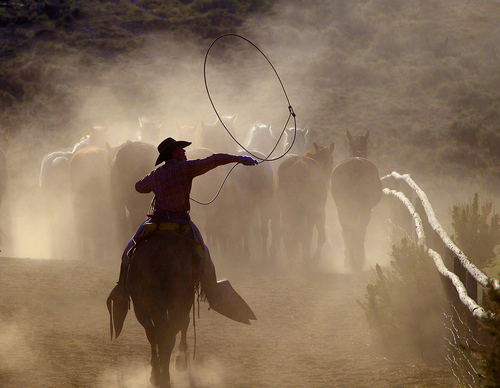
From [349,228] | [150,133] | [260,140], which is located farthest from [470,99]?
[349,228]

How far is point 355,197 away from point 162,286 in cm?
643

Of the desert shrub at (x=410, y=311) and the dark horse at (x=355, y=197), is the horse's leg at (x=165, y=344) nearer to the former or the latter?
the desert shrub at (x=410, y=311)

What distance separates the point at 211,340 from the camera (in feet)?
22.2

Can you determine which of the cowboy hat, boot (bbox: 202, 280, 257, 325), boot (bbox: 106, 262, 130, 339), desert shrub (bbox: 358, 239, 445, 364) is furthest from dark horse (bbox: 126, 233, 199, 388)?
desert shrub (bbox: 358, 239, 445, 364)

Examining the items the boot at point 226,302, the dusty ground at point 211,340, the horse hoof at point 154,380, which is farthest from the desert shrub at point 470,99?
the horse hoof at point 154,380

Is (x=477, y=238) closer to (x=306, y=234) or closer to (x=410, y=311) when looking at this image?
(x=306, y=234)

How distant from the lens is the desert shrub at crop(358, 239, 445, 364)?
20.5 ft

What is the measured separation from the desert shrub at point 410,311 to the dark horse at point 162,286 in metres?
2.64

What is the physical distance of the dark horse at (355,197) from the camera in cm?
1052

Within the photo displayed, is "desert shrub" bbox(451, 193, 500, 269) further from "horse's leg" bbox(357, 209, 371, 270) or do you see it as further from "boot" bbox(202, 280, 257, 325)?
"boot" bbox(202, 280, 257, 325)

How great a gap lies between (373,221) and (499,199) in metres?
6.30

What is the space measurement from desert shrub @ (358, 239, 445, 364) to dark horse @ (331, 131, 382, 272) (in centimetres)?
326

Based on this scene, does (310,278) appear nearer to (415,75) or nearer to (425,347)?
(425,347)

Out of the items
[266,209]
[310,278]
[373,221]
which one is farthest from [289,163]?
[373,221]
